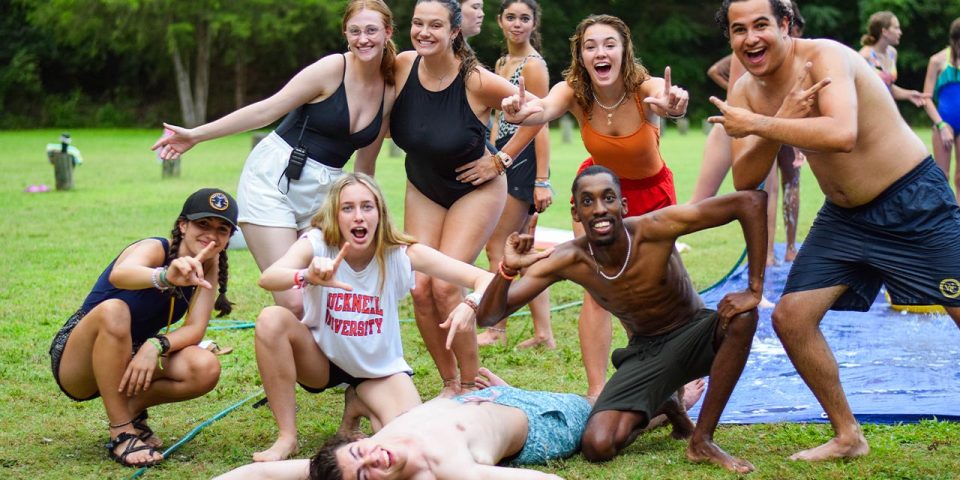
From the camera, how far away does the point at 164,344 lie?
5.19m

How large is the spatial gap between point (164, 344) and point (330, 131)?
144 centimetres

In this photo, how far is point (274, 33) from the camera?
39.2 metres

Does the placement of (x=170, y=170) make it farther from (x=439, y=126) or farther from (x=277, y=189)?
(x=439, y=126)

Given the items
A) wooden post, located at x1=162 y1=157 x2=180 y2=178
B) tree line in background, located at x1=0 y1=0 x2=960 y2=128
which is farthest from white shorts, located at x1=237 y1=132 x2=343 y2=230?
tree line in background, located at x1=0 y1=0 x2=960 y2=128

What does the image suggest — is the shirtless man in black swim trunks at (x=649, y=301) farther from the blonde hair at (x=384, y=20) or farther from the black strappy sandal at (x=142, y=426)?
the black strappy sandal at (x=142, y=426)

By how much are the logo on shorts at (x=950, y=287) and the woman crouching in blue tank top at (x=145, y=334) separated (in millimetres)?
3128

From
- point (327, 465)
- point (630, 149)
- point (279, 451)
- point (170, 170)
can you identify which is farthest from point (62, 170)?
point (327, 465)

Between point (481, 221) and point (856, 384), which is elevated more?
point (481, 221)

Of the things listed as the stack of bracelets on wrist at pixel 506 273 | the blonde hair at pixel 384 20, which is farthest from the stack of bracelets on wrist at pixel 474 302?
the blonde hair at pixel 384 20

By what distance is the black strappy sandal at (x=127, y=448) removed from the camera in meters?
5.05

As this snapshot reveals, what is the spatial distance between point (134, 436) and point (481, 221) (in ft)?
6.78

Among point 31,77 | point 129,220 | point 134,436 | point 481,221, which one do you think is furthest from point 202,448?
point 31,77

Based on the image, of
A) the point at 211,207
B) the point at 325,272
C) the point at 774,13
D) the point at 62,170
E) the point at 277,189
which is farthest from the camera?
the point at 62,170

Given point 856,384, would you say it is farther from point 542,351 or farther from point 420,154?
Answer: point 420,154
